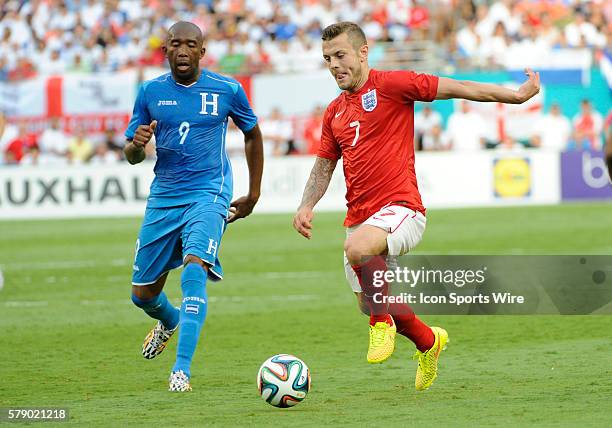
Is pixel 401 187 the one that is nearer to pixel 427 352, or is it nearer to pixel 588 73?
pixel 427 352

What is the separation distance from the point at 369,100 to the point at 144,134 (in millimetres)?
1492

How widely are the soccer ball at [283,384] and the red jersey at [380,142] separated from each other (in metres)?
1.14

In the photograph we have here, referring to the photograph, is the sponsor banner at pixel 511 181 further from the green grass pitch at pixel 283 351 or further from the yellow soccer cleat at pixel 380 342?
the yellow soccer cleat at pixel 380 342

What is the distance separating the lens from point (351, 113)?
25.3 ft

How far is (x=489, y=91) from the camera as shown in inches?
280

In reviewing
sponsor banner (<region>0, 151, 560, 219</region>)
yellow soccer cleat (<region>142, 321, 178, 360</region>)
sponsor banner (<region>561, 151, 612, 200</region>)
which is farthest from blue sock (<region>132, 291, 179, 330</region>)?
sponsor banner (<region>561, 151, 612, 200</region>)

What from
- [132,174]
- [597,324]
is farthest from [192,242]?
[132,174]

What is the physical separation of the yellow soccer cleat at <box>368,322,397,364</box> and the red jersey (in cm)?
71

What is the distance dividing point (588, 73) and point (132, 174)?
10.2 metres

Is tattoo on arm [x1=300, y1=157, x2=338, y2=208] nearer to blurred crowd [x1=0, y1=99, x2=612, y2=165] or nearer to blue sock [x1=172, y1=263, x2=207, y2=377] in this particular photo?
blue sock [x1=172, y1=263, x2=207, y2=377]

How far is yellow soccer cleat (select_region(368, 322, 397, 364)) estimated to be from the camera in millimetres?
7344

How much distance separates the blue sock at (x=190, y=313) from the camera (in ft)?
24.8

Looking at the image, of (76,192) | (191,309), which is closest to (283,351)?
(191,309)

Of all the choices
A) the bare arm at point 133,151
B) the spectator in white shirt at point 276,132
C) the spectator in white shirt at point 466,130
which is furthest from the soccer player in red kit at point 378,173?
the spectator in white shirt at point 276,132
